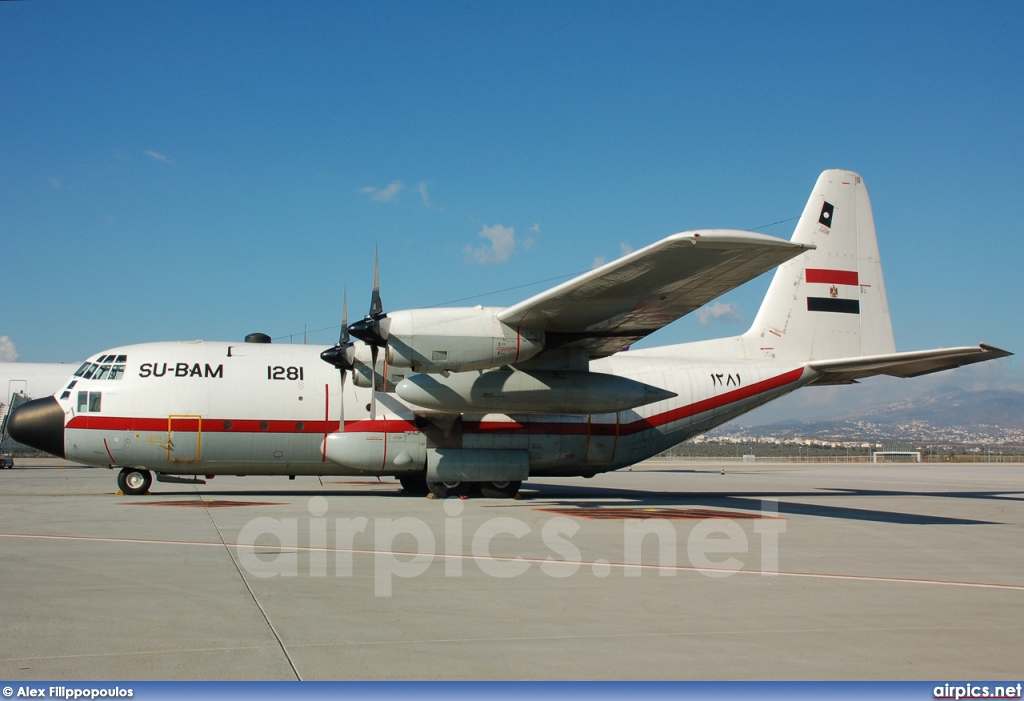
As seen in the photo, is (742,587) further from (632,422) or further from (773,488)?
(773,488)

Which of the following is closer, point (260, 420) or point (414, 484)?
point (260, 420)

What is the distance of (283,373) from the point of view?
2031 cm

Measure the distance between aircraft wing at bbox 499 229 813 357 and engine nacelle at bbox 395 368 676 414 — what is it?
2.92 feet

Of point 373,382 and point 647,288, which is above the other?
point 647,288

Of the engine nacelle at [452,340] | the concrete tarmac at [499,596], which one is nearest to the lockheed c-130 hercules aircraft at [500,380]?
the engine nacelle at [452,340]

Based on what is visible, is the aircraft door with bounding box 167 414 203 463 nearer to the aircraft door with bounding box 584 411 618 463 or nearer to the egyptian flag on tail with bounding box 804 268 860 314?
the aircraft door with bounding box 584 411 618 463

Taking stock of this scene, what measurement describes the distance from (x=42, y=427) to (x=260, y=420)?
16.3 feet

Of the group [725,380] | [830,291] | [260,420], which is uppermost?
[830,291]

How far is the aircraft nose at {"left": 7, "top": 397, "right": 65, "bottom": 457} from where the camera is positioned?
758 inches

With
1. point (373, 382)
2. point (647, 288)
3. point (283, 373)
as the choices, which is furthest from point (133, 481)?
point (647, 288)

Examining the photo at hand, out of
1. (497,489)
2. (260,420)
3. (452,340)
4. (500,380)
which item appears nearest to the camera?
(452,340)

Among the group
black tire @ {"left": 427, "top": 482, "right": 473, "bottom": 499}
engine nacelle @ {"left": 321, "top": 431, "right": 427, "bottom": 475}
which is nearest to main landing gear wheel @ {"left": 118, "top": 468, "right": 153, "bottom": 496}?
engine nacelle @ {"left": 321, "top": 431, "right": 427, "bottom": 475}

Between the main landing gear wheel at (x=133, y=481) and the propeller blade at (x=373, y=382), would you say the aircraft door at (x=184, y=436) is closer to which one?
the main landing gear wheel at (x=133, y=481)

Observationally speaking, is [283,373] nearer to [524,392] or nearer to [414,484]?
[414,484]
